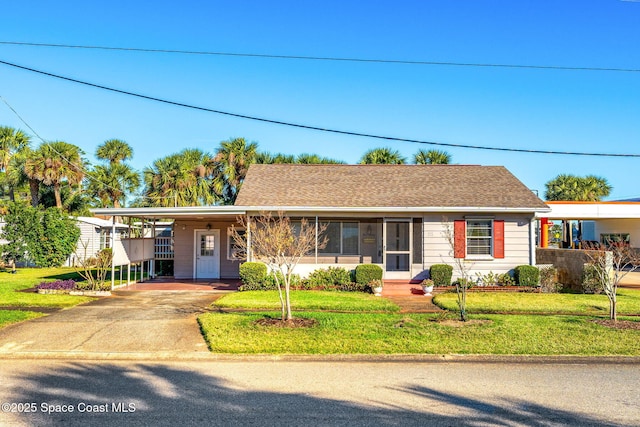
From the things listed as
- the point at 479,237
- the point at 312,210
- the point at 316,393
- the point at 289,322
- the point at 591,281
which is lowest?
the point at 316,393

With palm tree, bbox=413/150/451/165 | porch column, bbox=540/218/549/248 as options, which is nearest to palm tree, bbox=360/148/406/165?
palm tree, bbox=413/150/451/165

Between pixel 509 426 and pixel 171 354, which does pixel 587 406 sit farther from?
pixel 171 354

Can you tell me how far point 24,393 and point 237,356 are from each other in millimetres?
3061

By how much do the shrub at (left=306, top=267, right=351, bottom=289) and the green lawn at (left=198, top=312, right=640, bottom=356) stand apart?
550 centimetres

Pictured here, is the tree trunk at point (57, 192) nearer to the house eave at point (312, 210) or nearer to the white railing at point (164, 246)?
the white railing at point (164, 246)

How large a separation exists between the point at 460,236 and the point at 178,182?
18252mm

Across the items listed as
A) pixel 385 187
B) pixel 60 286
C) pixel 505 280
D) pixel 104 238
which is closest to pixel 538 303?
pixel 505 280

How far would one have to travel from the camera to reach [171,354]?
26.5ft

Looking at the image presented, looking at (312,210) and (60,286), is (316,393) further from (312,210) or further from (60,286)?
(60,286)

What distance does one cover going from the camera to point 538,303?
44.6 feet

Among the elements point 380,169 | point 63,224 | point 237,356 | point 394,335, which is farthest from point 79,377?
point 63,224

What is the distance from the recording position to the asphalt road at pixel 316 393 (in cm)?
533

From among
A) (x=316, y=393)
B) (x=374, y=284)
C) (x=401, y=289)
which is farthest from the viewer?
(x=401, y=289)

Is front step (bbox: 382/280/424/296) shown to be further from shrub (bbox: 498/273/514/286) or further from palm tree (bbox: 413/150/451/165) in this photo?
palm tree (bbox: 413/150/451/165)
